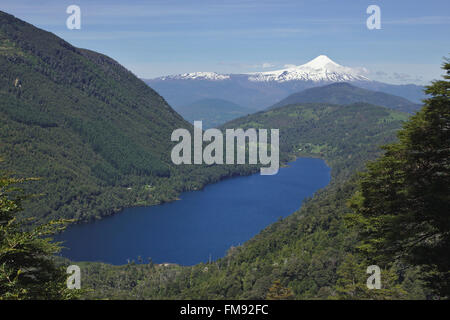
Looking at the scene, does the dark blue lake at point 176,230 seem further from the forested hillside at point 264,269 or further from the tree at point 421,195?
the tree at point 421,195

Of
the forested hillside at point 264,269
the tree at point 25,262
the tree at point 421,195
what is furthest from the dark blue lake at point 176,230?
the tree at point 25,262

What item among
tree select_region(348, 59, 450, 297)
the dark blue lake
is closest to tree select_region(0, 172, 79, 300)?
tree select_region(348, 59, 450, 297)

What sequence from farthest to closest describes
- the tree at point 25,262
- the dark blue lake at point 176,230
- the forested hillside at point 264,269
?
the dark blue lake at point 176,230 < the forested hillside at point 264,269 < the tree at point 25,262

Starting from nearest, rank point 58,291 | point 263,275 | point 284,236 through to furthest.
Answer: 1. point 58,291
2. point 263,275
3. point 284,236

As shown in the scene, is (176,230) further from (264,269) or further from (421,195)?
(421,195)

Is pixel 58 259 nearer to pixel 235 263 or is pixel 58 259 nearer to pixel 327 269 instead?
pixel 235 263
